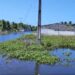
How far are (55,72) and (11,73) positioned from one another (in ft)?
8.01

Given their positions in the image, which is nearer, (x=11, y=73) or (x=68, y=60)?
(x=11, y=73)

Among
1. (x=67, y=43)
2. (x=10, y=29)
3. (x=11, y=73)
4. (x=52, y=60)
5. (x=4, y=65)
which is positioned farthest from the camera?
(x=10, y=29)

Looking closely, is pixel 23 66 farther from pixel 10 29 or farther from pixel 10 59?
pixel 10 29

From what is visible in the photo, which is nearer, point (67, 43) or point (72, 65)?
point (72, 65)

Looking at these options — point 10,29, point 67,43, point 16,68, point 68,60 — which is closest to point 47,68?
point 16,68

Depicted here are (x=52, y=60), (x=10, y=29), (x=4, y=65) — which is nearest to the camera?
(x=4, y=65)

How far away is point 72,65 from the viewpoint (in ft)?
59.1

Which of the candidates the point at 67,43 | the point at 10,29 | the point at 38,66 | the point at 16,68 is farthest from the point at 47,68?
the point at 10,29

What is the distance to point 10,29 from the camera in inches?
4953

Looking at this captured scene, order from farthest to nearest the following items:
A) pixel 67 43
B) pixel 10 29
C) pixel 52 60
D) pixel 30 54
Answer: pixel 10 29 < pixel 67 43 < pixel 30 54 < pixel 52 60

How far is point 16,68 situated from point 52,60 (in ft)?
10.5

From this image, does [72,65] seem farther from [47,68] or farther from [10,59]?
[10,59]

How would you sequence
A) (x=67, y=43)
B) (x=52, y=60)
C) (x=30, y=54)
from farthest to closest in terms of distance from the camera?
(x=67, y=43), (x=30, y=54), (x=52, y=60)

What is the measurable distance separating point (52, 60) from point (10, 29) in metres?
108
